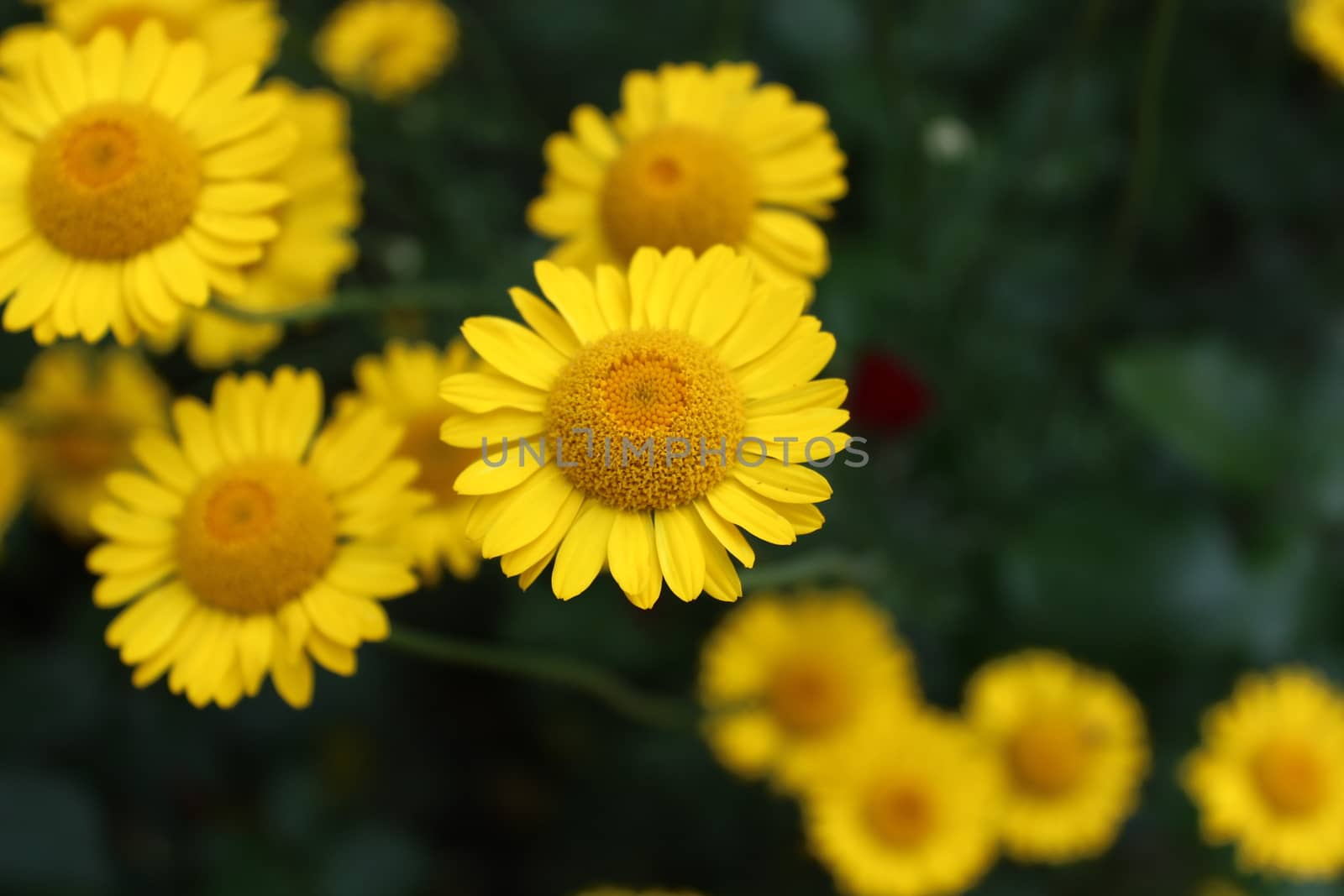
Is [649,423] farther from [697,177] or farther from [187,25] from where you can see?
[187,25]

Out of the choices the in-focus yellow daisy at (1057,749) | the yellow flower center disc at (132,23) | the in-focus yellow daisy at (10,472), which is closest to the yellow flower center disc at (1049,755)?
the in-focus yellow daisy at (1057,749)

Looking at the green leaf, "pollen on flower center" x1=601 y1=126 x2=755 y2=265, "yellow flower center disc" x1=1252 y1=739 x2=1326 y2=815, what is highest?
the green leaf

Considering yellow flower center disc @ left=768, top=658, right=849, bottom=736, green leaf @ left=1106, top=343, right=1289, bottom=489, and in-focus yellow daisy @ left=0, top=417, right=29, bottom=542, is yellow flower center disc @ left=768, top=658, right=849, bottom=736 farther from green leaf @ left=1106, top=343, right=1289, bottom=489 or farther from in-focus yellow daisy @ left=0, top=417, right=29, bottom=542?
in-focus yellow daisy @ left=0, top=417, right=29, bottom=542

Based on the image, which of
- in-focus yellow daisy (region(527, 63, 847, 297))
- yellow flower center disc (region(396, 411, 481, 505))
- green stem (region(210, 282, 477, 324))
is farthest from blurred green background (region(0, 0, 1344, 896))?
in-focus yellow daisy (region(527, 63, 847, 297))

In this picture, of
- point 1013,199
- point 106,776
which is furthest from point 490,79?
point 106,776

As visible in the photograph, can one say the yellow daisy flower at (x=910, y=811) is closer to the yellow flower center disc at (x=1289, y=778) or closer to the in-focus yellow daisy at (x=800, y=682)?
the in-focus yellow daisy at (x=800, y=682)

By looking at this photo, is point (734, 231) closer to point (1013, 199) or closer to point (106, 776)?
point (1013, 199)
